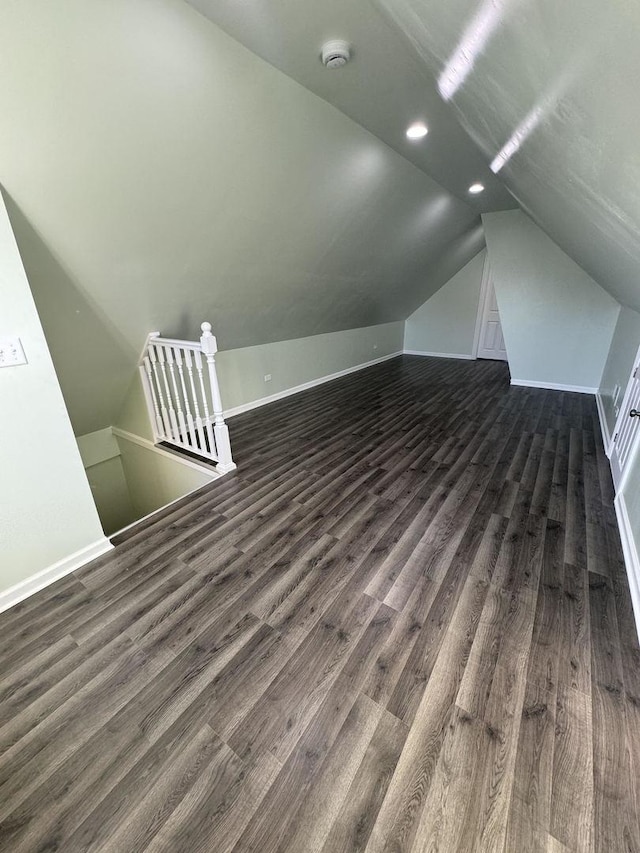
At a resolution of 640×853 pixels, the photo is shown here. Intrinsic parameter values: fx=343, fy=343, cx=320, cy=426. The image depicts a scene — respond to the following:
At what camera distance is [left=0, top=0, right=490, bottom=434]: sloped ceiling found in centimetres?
143

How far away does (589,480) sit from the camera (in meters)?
2.67

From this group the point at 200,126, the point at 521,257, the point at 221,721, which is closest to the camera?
the point at 221,721

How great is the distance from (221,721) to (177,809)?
23 centimetres

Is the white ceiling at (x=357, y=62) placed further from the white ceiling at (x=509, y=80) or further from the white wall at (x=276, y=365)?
the white wall at (x=276, y=365)

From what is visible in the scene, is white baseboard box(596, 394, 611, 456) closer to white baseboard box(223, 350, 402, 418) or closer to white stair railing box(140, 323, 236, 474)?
white stair railing box(140, 323, 236, 474)

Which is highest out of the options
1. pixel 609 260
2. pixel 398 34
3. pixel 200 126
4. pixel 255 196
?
pixel 398 34

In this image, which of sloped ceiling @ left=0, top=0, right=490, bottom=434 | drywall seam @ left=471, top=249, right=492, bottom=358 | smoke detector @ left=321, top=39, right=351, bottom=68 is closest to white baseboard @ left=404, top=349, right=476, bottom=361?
drywall seam @ left=471, top=249, right=492, bottom=358

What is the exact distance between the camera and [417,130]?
2.59 m

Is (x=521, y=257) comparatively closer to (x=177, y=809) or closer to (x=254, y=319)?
(x=254, y=319)

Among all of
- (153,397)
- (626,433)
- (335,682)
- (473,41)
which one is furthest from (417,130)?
(335,682)

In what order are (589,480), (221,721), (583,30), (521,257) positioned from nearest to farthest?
(583,30)
(221,721)
(589,480)
(521,257)

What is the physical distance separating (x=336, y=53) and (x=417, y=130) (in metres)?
1.10

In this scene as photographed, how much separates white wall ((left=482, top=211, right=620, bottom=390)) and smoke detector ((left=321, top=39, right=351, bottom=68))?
3.76 meters

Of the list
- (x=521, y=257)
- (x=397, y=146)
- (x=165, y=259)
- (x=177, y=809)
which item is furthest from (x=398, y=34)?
(x=521, y=257)
